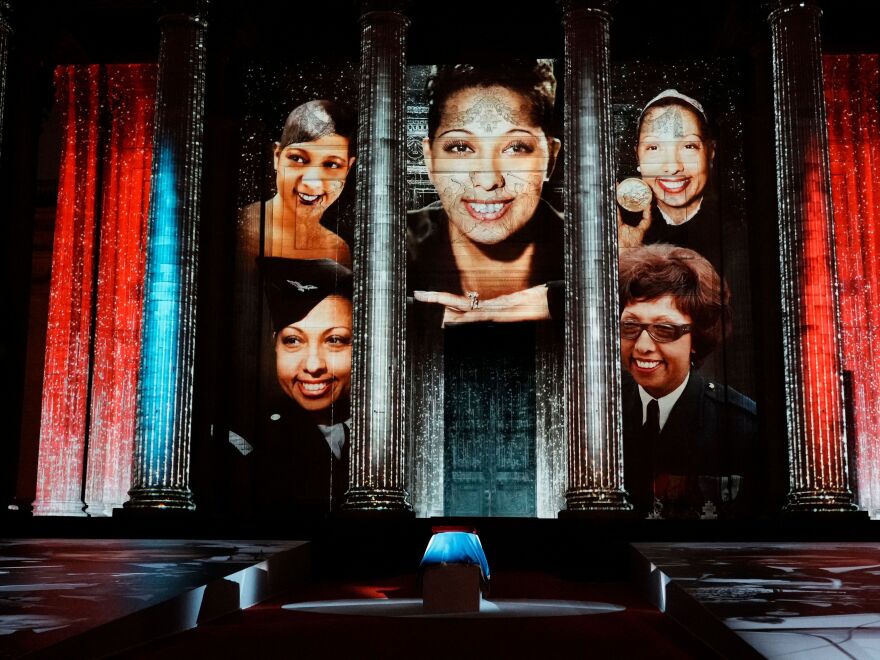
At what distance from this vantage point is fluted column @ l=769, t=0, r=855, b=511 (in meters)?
23.5

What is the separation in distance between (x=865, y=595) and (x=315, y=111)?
2001 centimetres

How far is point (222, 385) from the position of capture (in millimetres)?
27375

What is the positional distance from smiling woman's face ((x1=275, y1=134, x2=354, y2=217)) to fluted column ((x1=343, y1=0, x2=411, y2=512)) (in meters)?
3.11

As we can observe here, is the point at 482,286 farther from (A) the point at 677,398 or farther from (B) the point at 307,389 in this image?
(A) the point at 677,398

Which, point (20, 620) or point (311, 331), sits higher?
point (311, 331)

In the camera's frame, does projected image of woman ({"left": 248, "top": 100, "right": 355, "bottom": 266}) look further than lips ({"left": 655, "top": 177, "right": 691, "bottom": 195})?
Yes

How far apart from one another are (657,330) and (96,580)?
1697 centimetres

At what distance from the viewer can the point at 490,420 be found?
92.3 feet

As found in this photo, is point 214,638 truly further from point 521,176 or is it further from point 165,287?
point 521,176

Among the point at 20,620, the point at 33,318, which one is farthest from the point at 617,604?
the point at 33,318

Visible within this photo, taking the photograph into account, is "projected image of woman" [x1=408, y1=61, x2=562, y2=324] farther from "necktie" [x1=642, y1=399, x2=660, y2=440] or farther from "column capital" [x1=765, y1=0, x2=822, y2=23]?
"column capital" [x1=765, y1=0, x2=822, y2=23]

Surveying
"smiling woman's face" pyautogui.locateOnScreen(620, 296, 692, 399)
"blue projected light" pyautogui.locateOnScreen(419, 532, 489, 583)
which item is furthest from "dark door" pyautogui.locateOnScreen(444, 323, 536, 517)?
"blue projected light" pyautogui.locateOnScreen(419, 532, 489, 583)

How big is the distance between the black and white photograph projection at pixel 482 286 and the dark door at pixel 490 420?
2 centimetres

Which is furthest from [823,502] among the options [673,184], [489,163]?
[489,163]
